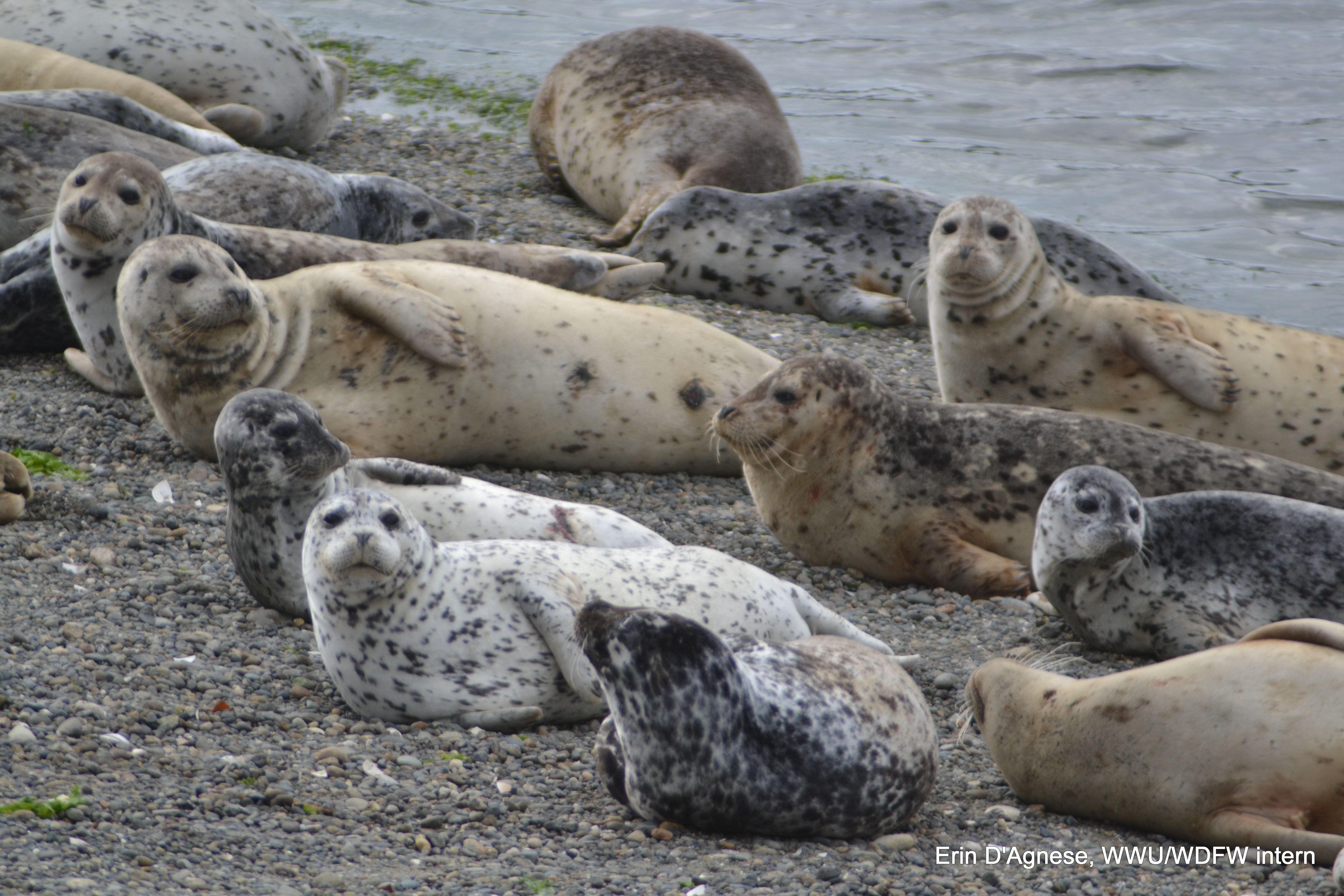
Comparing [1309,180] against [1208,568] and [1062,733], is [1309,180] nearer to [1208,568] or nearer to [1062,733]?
[1208,568]

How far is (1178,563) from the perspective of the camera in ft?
13.7

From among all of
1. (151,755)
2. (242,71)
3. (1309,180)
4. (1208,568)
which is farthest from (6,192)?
(1309,180)

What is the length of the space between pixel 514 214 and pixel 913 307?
2.49 meters

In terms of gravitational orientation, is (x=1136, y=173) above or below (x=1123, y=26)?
below

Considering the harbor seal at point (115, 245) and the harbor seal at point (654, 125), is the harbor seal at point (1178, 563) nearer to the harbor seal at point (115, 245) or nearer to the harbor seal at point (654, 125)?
the harbor seal at point (115, 245)

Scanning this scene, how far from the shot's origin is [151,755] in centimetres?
303

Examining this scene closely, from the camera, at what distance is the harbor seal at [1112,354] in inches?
222

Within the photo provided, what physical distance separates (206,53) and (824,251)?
4.03m

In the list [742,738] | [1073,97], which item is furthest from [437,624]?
[1073,97]

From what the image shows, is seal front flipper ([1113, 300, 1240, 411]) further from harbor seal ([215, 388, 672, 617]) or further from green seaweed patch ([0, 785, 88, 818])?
green seaweed patch ([0, 785, 88, 818])

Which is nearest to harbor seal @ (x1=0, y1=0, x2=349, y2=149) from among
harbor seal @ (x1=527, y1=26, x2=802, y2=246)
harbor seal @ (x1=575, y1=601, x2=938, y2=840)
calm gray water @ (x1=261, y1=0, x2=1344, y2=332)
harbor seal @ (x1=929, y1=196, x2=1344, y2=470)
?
harbor seal @ (x1=527, y1=26, x2=802, y2=246)

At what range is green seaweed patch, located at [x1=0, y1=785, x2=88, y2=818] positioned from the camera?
2.61 meters

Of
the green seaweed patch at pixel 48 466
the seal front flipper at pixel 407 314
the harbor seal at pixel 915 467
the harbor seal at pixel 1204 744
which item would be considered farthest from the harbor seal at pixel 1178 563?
the green seaweed patch at pixel 48 466

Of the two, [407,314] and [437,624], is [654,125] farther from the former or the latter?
[437,624]
